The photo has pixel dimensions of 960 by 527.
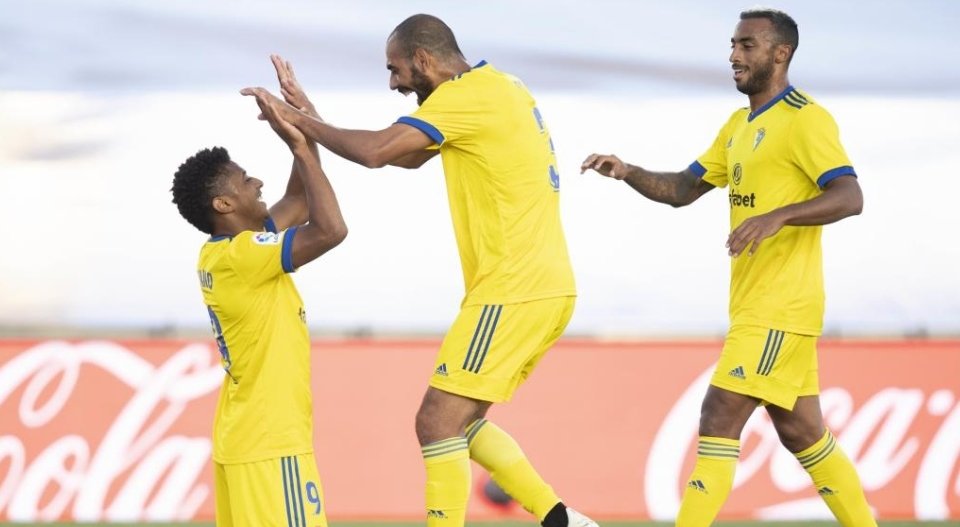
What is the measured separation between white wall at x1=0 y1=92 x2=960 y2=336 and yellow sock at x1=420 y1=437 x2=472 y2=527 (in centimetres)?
308

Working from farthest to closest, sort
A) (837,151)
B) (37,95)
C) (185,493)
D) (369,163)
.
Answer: (37,95)
(185,493)
(837,151)
(369,163)

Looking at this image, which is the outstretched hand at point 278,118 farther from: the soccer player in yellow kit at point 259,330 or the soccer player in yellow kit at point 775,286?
the soccer player in yellow kit at point 775,286

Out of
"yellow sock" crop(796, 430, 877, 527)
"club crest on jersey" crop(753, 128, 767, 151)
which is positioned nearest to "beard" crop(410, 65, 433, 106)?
"club crest on jersey" crop(753, 128, 767, 151)

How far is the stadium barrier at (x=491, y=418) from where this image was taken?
734 cm

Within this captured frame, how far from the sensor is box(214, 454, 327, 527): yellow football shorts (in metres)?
4.21

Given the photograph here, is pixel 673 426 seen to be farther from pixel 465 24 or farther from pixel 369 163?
pixel 369 163

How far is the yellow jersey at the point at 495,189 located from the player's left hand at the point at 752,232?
1.72 feet

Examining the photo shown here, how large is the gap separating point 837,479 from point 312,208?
6.91 ft

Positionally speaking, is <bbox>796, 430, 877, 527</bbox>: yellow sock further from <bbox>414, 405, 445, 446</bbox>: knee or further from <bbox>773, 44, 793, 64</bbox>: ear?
<bbox>414, 405, 445, 446</bbox>: knee

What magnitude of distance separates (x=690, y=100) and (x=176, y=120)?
8.65 feet

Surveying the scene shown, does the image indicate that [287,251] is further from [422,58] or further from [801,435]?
[801,435]

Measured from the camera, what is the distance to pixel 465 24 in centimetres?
784

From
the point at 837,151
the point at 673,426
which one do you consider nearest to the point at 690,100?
the point at 673,426

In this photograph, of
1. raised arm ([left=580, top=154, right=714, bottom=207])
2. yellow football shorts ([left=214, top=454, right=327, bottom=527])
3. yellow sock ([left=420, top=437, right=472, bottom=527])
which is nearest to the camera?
yellow football shorts ([left=214, top=454, right=327, bottom=527])
